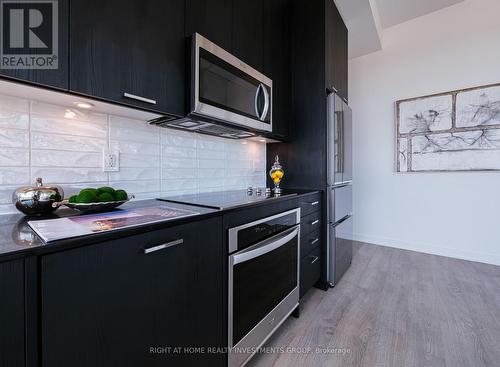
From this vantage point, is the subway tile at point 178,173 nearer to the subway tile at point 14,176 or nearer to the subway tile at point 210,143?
the subway tile at point 210,143

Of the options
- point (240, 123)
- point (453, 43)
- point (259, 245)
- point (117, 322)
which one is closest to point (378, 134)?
point (453, 43)

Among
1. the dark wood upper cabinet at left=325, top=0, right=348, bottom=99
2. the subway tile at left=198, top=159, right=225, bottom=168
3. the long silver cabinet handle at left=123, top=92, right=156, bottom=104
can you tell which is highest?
the dark wood upper cabinet at left=325, top=0, right=348, bottom=99

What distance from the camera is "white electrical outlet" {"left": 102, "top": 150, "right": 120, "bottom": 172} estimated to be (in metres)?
1.23

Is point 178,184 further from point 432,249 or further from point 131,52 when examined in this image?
point 432,249

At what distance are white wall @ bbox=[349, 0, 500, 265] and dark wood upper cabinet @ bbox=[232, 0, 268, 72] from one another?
92.9 inches

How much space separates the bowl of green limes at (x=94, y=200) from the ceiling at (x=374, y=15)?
269 centimetres

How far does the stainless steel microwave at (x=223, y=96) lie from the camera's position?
1.24 meters

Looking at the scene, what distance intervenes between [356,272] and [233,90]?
2.21 metres

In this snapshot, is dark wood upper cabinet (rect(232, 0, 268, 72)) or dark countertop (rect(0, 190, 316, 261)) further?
dark wood upper cabinet (rect(232, 0, 268, 72))

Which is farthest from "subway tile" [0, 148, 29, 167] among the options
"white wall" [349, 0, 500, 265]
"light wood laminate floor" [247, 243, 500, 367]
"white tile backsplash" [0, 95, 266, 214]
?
"white wall" [349, 0, 500, 265]

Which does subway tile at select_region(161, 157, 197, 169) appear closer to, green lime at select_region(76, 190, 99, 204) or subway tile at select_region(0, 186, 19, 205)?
green lime at select_region(76, 190, 99, 204)

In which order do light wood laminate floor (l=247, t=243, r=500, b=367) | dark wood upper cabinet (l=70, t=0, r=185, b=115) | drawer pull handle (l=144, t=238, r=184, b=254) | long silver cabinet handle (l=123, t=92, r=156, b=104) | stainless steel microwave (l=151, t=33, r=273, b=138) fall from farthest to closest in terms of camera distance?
light wood laminate floor (l=247, t=243, r=500, b=367)
stainless steel microwave (l=151, t=33, r=273, b=138)
long silver cabinet handle (l=123, t=92, r=156, b=104)
dark wood upper cabinet (l=70, t=0, r=185, b=115)
drawer pull handle (l=144, t=238, r=184, b=254)

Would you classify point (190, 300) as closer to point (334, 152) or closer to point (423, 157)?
point (334, 152)

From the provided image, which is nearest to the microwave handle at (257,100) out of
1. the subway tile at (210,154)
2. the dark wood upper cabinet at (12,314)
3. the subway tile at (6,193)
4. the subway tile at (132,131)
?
the subway tile at (210,154)
